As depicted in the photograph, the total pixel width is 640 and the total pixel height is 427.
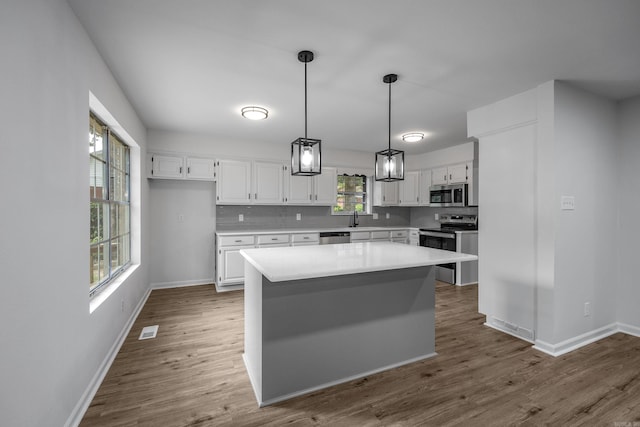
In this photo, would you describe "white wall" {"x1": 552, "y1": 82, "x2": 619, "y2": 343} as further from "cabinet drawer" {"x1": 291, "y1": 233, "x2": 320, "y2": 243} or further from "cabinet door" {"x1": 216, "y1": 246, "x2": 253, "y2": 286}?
"cabinet door" {"x1": 216, "y1": 246, "x2": 253, "y2": 286}

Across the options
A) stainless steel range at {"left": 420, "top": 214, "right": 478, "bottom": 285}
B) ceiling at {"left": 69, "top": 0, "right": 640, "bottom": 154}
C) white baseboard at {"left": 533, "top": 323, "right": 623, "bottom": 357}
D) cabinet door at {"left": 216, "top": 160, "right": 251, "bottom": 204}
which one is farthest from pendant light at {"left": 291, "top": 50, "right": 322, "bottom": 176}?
stainless steel range at {"left": 420, "top": 214, "right": 478, "bottom": 285}

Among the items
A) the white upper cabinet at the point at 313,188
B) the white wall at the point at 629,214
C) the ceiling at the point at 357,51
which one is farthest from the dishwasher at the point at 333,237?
the white wall at the point at 629,214

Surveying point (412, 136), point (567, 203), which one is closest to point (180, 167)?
point (412, 136)

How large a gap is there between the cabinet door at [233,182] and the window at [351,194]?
186 cm

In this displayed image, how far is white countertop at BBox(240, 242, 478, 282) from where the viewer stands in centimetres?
177

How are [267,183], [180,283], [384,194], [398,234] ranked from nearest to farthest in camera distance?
[180,283], [267,183], [398,234], [384,194]

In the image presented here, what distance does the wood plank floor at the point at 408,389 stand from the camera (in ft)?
5.95

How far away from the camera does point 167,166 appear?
14.7 feet

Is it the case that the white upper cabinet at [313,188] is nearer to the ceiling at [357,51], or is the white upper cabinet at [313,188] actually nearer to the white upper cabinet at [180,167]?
the white upper cabinet at [180,167]

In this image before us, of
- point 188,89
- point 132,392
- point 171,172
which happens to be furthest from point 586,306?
point 171,172

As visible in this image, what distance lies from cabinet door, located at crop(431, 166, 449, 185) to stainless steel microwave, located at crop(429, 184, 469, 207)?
8 centimetres

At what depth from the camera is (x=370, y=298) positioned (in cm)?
232

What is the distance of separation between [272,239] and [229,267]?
2.50ft

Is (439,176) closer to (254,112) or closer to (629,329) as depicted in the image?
(629,329)
